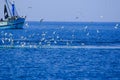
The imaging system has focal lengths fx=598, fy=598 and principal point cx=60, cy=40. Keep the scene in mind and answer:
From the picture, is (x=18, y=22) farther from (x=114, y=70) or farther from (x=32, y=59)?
(x=114, y=70)

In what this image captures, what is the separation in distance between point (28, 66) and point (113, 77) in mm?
10382

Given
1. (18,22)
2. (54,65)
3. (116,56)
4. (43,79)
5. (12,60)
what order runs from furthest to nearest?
(18,22) → (116,56) → (12,60) → (54,65) → (43,79)

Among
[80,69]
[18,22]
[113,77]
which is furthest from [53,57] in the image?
[18,22]

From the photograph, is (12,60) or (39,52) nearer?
(12,60)

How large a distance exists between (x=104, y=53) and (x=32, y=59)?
11548 millimetres

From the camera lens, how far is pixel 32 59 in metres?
61.9

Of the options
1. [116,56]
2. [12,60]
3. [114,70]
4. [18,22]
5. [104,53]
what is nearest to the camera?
[114,70]

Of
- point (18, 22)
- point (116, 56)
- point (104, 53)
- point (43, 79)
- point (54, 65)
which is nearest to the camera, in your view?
point (43, 79)

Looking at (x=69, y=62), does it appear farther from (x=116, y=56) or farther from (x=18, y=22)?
(x=18, y=22)

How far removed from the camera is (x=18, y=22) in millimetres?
162500

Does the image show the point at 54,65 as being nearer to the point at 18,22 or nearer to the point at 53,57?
the point at 53,57

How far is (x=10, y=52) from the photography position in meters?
71.8

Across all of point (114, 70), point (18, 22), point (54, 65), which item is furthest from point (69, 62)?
point (18, 22)

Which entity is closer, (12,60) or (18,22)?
(12,60)
